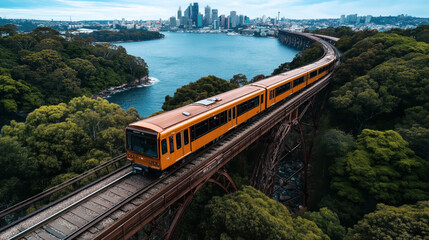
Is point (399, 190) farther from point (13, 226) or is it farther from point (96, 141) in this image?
point (96, 141)

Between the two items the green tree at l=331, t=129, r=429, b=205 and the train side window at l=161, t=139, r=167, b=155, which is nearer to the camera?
the train side window at l=161, t=139, r=167, b=155

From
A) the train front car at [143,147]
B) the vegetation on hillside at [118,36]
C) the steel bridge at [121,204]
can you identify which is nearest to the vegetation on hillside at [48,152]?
the steel bridge at [121,204]

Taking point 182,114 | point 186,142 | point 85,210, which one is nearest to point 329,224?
point 186,142

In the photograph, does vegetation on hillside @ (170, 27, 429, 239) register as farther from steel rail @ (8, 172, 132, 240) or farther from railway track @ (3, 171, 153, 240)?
steel rail @ (8, 172, 132, 240)

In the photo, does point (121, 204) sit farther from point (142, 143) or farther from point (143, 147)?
point (142, 143)

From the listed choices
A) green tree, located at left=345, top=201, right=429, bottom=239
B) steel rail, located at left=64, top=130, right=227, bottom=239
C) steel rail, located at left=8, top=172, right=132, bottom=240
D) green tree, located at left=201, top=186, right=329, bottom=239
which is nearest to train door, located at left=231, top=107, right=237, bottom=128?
steel rail, located at left=64, top=130, right=227, bottom=239

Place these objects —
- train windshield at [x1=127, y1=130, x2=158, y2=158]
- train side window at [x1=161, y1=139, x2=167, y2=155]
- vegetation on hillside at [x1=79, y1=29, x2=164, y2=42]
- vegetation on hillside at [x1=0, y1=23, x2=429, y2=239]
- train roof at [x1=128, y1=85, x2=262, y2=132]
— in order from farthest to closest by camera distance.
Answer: vegetation on hillside at [x1=79, y1=29, x2=164, y2=42] → vegetation on hillside at [x1=0, y1=23, x2=429, y2=239] → train roof at [x1=128, y1=85, x2=262, y2=132] → train windshield at [x1=127, y1=130, x2=158, y2=158] → train side window at [x1=161, y1=139, x2=167, y2=155]
